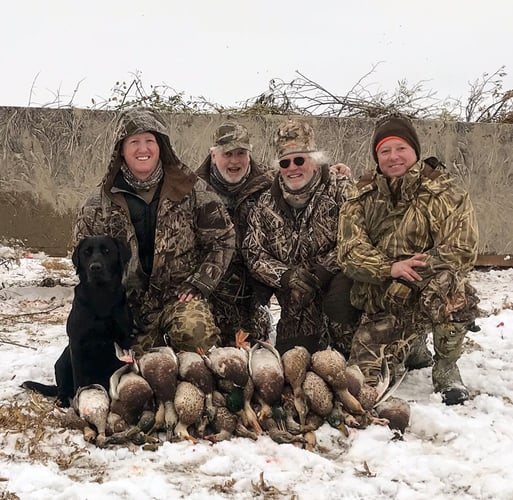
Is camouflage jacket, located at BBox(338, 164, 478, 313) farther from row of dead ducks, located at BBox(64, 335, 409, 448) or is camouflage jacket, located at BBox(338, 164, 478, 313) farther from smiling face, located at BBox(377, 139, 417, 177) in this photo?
row of dead ducks, located at BBox(64, 335, 409, 448)

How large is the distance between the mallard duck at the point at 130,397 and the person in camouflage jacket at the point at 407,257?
4.69 ft

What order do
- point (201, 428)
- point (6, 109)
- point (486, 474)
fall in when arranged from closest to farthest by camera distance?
point (486, 474), point (201, 428), point (6, 109)

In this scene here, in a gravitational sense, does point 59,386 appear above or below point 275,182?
below

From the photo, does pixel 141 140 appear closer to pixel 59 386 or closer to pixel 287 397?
pixel 59 386

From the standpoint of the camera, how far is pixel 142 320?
4.39 metres

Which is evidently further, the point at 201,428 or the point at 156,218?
the point at 156,218

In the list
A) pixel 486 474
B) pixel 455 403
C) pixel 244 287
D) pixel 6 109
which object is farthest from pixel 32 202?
pixel 486 474

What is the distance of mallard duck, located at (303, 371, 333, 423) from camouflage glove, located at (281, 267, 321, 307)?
116 cm

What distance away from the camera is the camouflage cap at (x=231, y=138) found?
4.89 metres

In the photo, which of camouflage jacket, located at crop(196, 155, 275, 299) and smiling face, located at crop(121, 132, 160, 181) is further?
camouflage jacket, located at crop(196, 155, 275, 299)

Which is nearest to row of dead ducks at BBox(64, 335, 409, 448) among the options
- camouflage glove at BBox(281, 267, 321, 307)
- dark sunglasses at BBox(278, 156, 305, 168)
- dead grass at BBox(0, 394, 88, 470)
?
dead grass at BBox(0, 394, 88, 470)

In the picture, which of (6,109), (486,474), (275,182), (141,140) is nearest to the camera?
(486,474)

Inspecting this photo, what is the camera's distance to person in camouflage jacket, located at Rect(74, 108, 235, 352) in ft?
13.7

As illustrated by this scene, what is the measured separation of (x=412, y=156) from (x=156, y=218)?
169 cm
